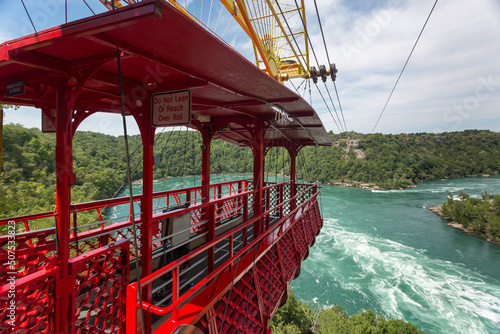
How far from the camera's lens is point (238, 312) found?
2686mm

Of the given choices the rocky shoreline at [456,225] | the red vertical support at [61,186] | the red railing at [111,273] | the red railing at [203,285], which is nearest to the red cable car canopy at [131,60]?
the red vertical support at [61,186]

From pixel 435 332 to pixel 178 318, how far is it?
2126 cm

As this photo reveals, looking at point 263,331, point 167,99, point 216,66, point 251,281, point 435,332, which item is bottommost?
point 435,332

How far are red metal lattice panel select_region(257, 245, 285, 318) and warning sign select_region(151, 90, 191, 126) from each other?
2178mm

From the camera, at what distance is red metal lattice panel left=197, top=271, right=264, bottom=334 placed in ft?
7.68

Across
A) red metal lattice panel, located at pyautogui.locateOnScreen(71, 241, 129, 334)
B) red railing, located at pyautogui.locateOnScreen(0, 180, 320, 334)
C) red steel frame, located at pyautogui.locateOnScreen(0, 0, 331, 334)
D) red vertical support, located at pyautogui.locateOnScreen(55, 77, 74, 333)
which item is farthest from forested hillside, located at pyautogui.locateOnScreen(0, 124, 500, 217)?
red vertical support, located at pyautogui.locateOnScreen(55, 77, 74, 333)

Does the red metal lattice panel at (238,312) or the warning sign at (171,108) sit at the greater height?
the warning sign at (171,108)

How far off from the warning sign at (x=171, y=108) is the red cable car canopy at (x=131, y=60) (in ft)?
0.25

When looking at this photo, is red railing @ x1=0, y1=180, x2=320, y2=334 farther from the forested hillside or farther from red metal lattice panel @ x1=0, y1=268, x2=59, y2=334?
the forested hillside

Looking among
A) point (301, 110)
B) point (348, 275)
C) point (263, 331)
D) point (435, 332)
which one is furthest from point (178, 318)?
point (348, 275)

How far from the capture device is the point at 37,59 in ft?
6.03

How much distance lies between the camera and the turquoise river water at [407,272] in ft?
57.2

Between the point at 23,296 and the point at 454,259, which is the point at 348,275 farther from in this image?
the point at 23,296

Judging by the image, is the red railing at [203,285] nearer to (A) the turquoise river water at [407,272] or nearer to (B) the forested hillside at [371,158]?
(A) the turquoise river water at [407,272]
